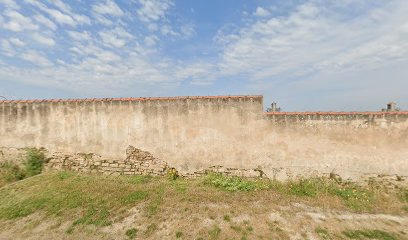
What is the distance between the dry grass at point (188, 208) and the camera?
5.84 m

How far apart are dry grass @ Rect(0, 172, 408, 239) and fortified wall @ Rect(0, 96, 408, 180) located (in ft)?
1.78

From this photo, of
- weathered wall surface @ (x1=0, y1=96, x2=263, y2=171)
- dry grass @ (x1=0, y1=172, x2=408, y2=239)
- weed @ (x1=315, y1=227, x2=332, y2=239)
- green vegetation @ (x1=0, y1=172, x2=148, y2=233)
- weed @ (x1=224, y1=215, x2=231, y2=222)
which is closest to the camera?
weed @ (x1=315, y1=227, x2=332, y2=239)

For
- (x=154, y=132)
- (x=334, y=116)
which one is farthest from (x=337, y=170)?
(x=154, y=132)

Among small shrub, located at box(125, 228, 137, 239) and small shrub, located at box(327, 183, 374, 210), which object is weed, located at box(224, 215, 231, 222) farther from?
small shrub, located at box(327, 183, 374, 210)

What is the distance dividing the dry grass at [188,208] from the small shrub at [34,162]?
0.63m

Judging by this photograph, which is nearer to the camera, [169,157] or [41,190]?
[41,190]

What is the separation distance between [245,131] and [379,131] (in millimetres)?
4027

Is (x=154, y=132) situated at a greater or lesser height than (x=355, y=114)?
lesser

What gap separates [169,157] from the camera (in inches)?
351

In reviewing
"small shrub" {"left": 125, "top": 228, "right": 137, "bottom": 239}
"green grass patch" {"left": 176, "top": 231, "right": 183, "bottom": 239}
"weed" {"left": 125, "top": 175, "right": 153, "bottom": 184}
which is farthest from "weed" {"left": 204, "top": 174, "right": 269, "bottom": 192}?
"small shrub" {"left": 125, "top": 228, "right": 137, "bottom": 239}

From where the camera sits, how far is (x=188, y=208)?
6.60m

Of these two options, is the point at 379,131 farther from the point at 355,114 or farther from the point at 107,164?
the point at 107,164

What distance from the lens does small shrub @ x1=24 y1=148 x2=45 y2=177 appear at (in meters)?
9.25

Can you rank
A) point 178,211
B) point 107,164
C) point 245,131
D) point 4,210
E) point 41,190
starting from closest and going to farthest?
point 178,211 < point 4,210 < point 41,190 < point 245,131 < point 107,164
